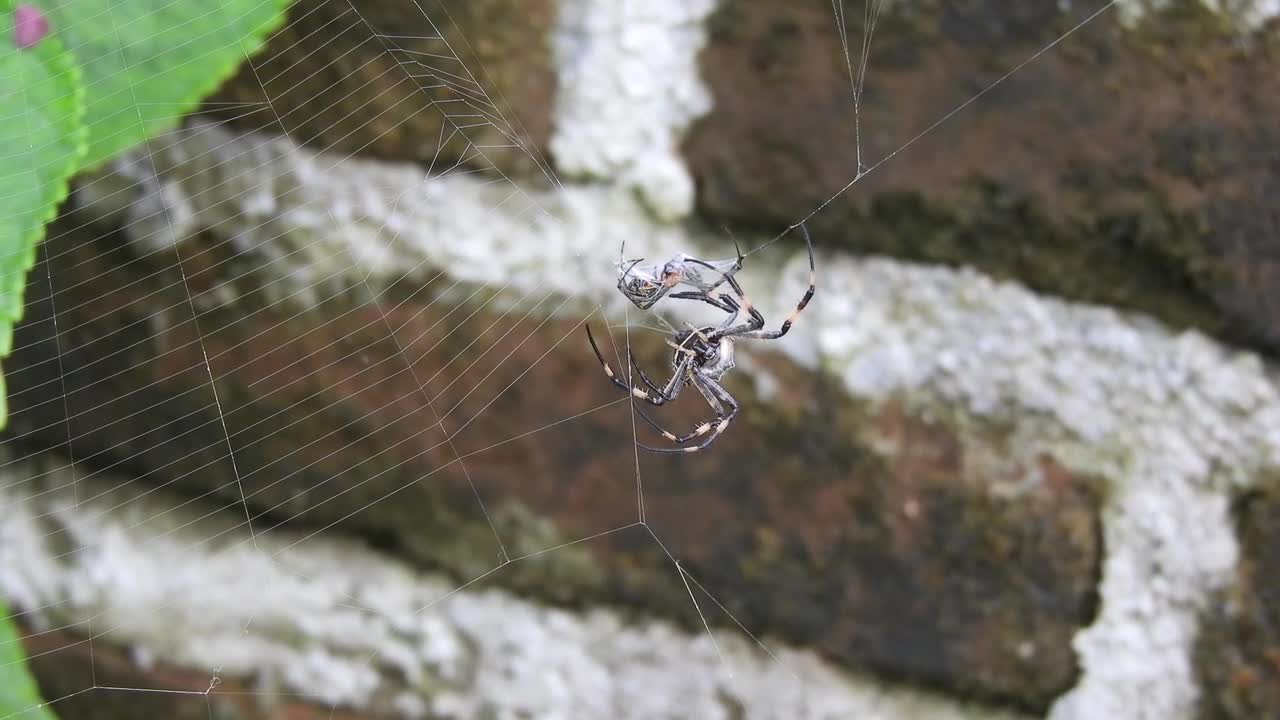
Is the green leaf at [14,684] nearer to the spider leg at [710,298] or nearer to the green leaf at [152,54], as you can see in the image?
the green leaf at [152,54]

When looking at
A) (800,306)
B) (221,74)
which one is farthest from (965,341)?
(221,74)

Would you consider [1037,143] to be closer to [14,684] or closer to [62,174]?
[62,174]

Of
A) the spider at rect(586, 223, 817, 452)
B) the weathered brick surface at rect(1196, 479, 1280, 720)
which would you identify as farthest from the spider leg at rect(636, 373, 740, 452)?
the weathered brick surface at rect(1196, 479, 1280, 720)

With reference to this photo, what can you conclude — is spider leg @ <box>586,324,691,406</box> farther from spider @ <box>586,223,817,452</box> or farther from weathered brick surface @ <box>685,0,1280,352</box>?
weathered brick surface @ <box>685,0,1280,352</box>

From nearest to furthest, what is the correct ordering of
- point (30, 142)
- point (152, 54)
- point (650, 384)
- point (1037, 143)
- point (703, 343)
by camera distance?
point (30, 142) < point (152, 54) < point (1037, 143) < point (650, 384) < point (703, 343)

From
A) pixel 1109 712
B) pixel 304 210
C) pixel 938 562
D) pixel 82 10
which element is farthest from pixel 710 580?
pixel 82 10

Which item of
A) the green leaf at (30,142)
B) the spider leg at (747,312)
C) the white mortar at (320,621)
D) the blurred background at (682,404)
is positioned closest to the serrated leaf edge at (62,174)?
the green leaf at (30,142)
